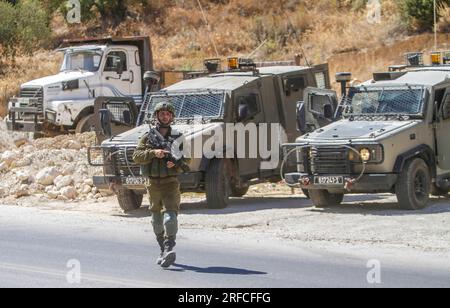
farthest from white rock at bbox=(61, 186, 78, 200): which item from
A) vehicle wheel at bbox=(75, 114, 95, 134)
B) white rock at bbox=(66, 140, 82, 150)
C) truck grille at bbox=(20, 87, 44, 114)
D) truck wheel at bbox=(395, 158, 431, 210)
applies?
truck wheel at bbox=(395, 158, 431, 210)

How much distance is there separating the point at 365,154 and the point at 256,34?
80.8ft

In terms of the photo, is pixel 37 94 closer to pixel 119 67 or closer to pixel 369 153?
pixel 119 67

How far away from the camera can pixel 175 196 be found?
10.7 m

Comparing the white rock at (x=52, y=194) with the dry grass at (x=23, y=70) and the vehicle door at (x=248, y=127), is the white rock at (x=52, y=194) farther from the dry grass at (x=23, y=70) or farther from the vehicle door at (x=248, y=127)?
the dry grass at (x=23, y=70)

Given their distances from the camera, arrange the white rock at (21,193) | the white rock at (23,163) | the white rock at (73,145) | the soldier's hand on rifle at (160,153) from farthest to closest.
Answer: the white rock at (73,145) → the white rock at (23,163) → the white rock at (21,193) → the soldier's hand on rifle at (160,153)

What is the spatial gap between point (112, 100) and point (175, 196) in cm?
816

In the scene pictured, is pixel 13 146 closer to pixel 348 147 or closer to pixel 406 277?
pixel 348 147

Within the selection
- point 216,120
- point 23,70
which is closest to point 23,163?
point 216,120

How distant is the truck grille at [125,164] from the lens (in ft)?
52.9

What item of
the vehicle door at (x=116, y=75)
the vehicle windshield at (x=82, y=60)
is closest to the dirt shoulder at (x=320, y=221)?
the vehicle door at (x=116, y=75)

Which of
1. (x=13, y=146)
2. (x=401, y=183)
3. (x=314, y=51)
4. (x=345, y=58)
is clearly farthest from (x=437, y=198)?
(x=314, y=51)

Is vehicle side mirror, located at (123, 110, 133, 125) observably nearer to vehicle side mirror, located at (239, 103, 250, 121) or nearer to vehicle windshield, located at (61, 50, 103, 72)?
vehicle side mirror, located at (239, 103, 250, 121)

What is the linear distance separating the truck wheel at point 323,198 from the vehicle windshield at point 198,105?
2.12m

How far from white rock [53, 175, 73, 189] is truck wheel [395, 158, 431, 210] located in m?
7.46
